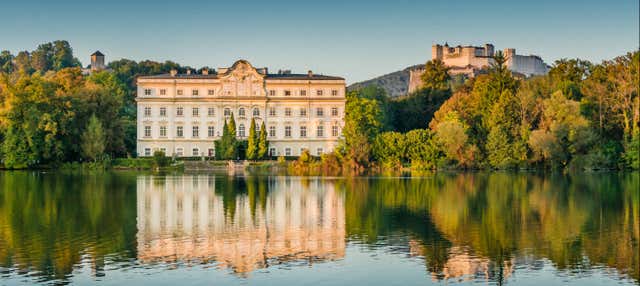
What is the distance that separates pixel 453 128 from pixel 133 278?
4312 centimetres

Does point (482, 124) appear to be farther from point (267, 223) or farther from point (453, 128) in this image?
point (267, 223)

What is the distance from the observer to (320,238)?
1809 cm

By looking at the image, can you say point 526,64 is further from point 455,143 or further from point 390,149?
point 455,143

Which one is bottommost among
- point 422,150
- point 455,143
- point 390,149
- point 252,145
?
point 422,150

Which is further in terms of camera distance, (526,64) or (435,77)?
(526,64)

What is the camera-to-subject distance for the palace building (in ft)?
228

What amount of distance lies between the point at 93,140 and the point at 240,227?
40.6 meters

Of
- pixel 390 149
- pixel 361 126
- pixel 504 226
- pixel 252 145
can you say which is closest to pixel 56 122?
pixel 252 145

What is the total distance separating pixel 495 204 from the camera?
85.2 feet

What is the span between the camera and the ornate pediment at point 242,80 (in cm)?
6938

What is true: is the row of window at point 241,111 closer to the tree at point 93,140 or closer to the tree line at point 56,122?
the tree line at point 56,122

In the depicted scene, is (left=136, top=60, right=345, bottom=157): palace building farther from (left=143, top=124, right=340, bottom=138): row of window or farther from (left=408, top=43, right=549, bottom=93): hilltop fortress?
(left=408, top=43, right=549, bottom=93): hilltop fortress

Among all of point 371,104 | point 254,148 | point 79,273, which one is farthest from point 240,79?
point 79,273

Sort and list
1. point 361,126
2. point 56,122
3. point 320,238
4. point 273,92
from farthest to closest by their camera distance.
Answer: point 273,92 < point 361,126 < point 56,122 < point 320,238
